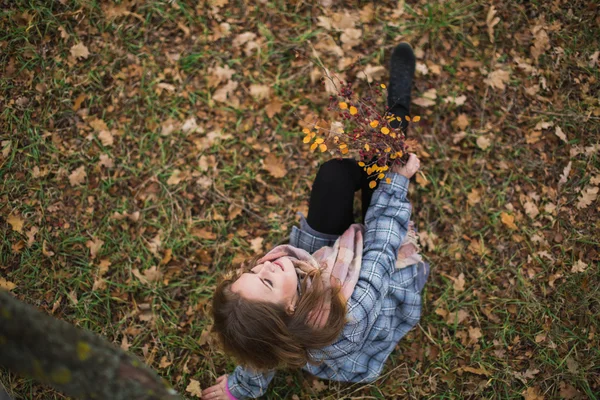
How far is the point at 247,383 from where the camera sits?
278 centimetres

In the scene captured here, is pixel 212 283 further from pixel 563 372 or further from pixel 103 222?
pixel 563 372

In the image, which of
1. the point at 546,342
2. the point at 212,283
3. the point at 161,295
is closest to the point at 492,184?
the point at 546,342

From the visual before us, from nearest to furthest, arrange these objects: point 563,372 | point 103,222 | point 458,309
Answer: point 563,372
point 458,309
point 103,222

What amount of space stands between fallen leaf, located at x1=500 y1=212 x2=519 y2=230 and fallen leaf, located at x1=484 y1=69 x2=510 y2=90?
106cm

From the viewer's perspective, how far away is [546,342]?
3010mm

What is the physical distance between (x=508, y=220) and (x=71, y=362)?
301 cm

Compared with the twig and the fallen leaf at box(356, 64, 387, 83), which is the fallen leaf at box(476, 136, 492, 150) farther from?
the twig

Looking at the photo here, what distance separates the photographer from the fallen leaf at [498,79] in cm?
340

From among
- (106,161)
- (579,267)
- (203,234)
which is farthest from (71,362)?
(579,267)

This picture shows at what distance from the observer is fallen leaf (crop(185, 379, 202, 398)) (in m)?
3.06

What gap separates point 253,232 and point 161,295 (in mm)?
864

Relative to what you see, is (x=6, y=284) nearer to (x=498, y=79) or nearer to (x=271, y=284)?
(x=271, y=284)

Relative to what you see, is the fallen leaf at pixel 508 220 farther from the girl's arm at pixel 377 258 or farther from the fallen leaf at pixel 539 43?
the fallen leaf at pixel 539 43

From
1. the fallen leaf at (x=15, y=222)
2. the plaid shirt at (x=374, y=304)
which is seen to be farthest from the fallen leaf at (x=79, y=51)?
the plaid shirt at (x=374, y=304)
